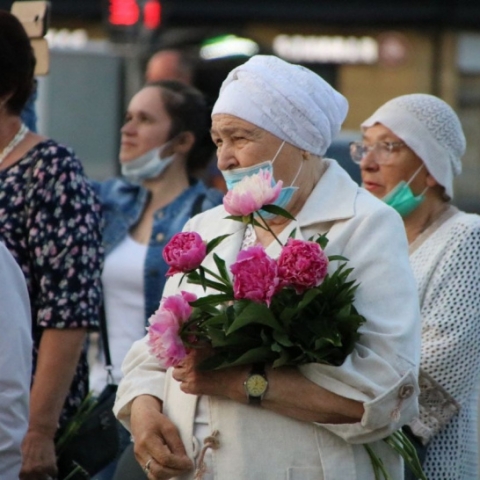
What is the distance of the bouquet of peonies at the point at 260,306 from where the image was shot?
3391 mm

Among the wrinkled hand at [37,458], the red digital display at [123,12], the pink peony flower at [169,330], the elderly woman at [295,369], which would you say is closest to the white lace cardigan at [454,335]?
the elderly woman at [295,369]

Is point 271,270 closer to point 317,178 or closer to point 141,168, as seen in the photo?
point 317,178

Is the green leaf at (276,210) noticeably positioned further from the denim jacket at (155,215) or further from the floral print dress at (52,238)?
the denim jacket at (155,215)

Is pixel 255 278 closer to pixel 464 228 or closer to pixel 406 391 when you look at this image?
pixel 406 391

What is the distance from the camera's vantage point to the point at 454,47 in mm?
22797

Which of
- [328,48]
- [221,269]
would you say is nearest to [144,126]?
[221,269]

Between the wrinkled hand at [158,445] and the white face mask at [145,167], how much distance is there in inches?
94.6

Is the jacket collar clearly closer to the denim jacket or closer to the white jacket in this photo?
the white jacket

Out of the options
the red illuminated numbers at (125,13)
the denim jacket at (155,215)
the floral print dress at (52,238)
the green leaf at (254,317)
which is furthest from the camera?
the red illuminated numbers at (125,13)

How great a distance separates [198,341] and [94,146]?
851cm

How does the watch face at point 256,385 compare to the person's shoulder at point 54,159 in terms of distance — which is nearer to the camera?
the watch face at point 256,385

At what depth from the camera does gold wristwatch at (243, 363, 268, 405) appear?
351 cm

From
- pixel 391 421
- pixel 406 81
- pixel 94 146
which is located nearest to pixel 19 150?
pixel 391 421

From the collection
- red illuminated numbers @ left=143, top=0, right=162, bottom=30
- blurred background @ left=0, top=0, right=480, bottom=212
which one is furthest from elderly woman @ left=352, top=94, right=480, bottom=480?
blurred background @ left=0, top=0, right=480, bottom=212
